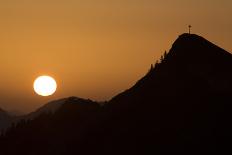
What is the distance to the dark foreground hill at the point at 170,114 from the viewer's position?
302 ft

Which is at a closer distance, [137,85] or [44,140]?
[137,85]

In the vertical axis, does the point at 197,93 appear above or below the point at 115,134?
above

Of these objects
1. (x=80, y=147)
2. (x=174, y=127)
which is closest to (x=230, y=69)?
(x=174, y=127)

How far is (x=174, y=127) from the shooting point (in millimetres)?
95000

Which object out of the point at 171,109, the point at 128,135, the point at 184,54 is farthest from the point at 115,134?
the point at 184,54

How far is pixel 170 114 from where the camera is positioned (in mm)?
97750

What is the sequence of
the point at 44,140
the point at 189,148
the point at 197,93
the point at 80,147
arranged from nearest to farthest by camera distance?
the point at 189,148 < the point at 197,93 < the point at 80,147 < the point at 44,140

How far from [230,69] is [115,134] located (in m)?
24.4

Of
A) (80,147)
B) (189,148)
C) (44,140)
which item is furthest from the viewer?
(44,140)

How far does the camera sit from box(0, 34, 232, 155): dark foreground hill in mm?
92188

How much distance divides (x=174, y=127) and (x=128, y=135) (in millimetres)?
8939

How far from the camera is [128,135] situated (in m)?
98.8

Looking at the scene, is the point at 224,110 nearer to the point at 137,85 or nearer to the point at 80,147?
the point at 137,85

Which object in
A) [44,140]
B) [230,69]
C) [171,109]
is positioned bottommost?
[44,140]
